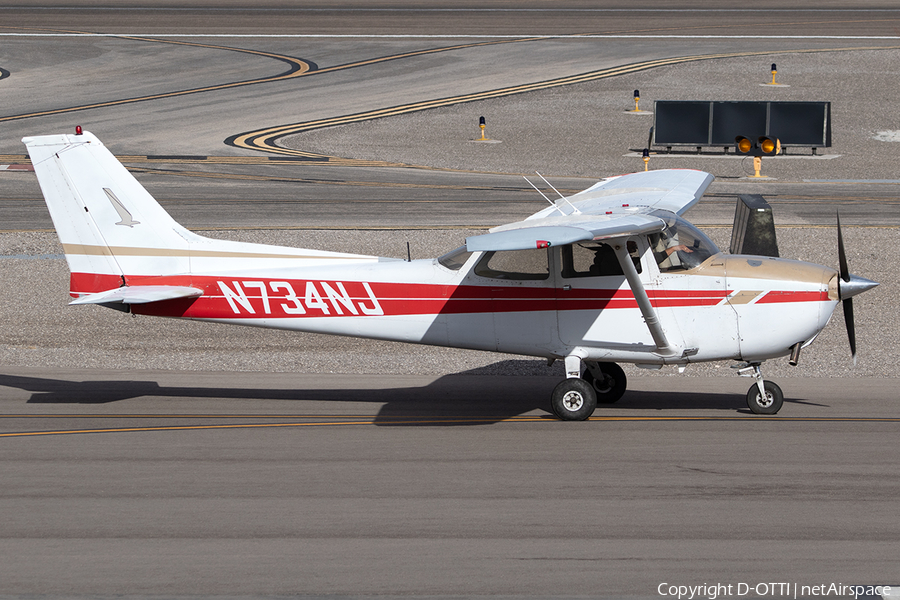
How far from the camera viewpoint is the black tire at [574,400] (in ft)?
37.2

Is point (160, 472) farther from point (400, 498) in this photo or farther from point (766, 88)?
point (766, 88)

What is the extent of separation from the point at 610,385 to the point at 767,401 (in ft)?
6.15

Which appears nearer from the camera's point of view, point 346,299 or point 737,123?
point 346,299

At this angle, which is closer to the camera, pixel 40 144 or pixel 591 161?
pixel 40 144

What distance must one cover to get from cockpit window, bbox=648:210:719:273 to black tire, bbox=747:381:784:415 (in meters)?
1.76

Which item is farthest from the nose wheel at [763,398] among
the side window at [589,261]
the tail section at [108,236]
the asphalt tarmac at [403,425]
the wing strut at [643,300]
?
the tail section at [108,236]

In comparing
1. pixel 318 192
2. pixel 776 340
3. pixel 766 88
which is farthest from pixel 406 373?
pixel 766 88

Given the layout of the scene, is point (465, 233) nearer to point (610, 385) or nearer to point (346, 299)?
point (610, 385)

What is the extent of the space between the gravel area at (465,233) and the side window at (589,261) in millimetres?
3292

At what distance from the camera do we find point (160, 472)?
9.87 m

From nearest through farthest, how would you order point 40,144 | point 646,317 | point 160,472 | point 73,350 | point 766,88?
point 160,472
point 646,317
point 40,144
point 73,350
point 766,88

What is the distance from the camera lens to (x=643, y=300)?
10820 millimetres

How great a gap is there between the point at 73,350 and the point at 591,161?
17.3m

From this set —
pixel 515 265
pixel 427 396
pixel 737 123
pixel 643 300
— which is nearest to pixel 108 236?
pixel 427 396
